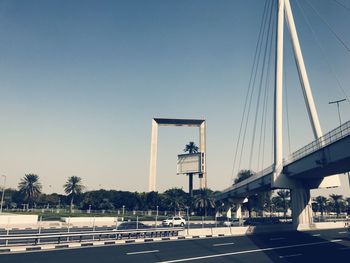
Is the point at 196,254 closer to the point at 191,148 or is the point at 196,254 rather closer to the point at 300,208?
the point at 300,208

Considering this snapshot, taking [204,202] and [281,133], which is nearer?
[281,133]

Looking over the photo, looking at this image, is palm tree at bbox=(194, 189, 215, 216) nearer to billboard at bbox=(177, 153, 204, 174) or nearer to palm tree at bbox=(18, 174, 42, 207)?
billboard at bbox=(177, 153, 204, 174)

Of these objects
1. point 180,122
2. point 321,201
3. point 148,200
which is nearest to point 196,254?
point 148,200

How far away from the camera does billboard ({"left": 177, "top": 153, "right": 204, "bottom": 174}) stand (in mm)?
102938

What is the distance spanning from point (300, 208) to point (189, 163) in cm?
6345

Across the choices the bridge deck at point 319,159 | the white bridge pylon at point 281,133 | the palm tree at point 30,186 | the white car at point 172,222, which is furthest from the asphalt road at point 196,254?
the palm tree at point 30,186

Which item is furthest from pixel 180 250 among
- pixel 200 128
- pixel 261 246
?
pixel 200 128

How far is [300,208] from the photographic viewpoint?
140 feet

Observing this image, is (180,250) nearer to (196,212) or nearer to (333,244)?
(333,244)

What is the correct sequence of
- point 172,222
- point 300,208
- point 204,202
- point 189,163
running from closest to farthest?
point 300,208, point 172,222, point 204,202, point 189,163

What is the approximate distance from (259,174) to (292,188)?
9675 mm

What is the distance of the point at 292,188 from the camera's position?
42281 mm

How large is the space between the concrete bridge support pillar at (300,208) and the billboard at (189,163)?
196 feet

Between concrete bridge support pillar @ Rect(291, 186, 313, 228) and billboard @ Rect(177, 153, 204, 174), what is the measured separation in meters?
59.7
